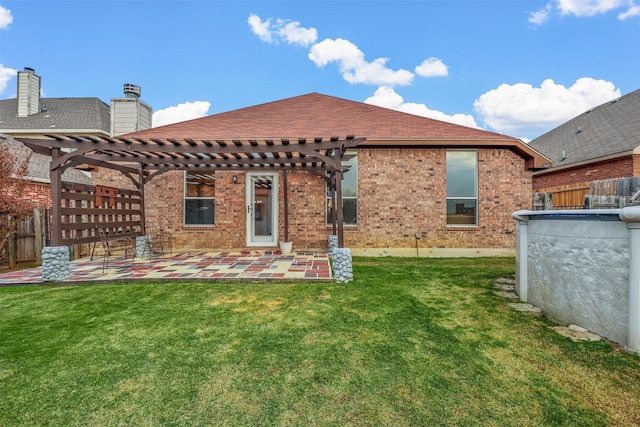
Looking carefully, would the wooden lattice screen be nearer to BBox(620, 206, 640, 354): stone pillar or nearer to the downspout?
the downspout

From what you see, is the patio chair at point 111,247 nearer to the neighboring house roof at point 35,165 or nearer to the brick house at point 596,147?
the neighboring house roof at point 35,165

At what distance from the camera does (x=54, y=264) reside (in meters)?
5.25

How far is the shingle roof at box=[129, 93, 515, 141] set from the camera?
843 centimetres

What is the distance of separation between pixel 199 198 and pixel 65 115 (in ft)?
49.4

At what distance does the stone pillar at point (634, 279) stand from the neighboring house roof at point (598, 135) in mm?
9169

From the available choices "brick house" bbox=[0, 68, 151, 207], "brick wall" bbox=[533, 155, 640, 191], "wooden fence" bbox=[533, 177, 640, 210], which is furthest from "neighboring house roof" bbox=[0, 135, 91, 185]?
"brick wall" bbox=[533, 155, 640, 191]

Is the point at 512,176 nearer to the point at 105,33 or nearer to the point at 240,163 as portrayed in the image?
the point at 240,163

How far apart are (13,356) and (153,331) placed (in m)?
1.17

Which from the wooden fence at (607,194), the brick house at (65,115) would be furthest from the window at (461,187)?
the brick house at (65,115)

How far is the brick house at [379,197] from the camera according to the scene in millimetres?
8414

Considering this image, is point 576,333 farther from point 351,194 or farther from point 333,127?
point 333,127

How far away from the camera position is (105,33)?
12344 millimetres

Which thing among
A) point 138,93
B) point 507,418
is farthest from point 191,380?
point 138,93

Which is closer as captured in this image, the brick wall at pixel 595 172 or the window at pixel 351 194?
the window at pixel 351 194
